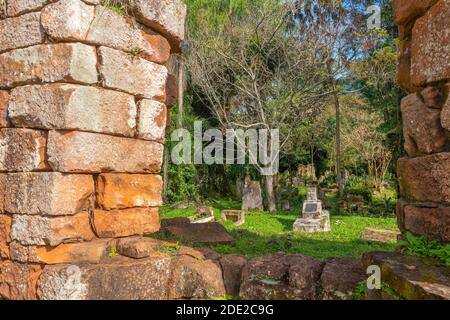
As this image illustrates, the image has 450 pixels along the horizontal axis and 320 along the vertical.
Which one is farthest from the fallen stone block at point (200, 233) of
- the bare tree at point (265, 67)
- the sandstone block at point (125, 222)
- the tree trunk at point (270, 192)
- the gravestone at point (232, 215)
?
the tree trunk at point (270, 192)

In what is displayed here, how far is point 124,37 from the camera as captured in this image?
135 inches

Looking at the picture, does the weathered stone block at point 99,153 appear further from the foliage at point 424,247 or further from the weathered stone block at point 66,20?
the foliage at point 424,247

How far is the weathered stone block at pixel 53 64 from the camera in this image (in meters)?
3.05

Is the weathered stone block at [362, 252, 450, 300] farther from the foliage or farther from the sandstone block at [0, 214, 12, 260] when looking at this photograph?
the sandstone block at [0, 214, 12, 260]

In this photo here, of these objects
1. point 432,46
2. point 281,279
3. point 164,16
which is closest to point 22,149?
point 164,16

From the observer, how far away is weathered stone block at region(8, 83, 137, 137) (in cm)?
300

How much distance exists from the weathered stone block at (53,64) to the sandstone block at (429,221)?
2.83 m

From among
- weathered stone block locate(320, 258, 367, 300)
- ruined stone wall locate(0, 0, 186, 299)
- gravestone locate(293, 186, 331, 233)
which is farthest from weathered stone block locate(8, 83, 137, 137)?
gravestone locate(293, 186, 331, 233)

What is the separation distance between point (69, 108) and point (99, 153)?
454 mm

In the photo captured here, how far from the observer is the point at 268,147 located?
18141 mm

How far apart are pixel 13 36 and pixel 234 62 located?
1525 centimetres

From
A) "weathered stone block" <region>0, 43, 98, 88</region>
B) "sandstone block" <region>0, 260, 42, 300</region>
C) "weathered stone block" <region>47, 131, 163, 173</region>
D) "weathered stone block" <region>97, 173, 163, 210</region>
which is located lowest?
"sandstone block" <region>0, 260, 42, 300</region>

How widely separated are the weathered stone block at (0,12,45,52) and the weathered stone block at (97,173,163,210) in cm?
135

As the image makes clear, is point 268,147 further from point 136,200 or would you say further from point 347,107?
point 136,200
